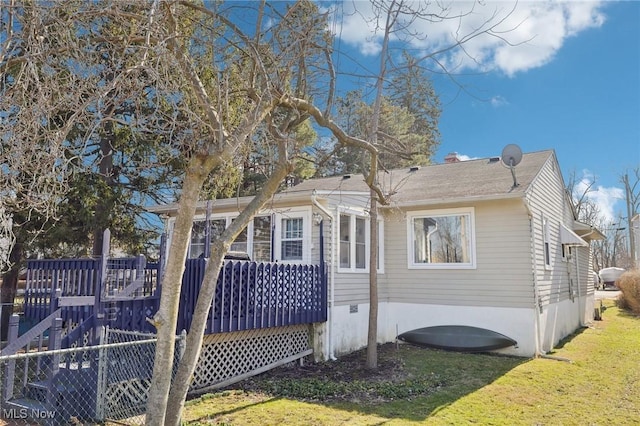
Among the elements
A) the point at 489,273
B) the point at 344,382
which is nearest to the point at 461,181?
the point at 489,273

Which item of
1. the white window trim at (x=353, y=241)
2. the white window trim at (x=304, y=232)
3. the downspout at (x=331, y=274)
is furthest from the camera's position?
the white window trim at (x=353, y=241)

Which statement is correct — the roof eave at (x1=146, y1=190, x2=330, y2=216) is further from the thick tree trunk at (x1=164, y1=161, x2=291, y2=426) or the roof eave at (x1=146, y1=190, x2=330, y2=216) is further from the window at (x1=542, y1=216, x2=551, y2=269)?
the window at (x1=542, y1=216, x2=551, y2=269)

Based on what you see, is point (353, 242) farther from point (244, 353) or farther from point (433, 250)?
point (244, 353)

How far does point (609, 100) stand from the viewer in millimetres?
19375

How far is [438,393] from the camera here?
267 inches

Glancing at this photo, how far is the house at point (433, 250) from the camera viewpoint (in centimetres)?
955

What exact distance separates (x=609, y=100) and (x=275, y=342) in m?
18.7

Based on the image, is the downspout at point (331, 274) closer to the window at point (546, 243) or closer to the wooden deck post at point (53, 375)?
the wooden deck post at point (53, 375)

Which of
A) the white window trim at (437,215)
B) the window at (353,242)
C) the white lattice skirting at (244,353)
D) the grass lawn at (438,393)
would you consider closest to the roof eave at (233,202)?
the window at (353,242)

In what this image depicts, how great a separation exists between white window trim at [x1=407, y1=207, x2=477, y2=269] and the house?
24mm

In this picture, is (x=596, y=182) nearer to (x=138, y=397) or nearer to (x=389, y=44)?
(x=389, y=44)

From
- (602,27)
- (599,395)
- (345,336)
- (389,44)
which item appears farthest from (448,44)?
(602,27)

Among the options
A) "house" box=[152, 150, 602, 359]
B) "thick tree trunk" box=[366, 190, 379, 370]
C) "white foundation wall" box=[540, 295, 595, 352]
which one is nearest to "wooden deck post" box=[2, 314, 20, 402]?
"house" box=[152, 150, 602, 359]

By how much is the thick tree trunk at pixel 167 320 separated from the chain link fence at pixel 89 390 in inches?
54.8
